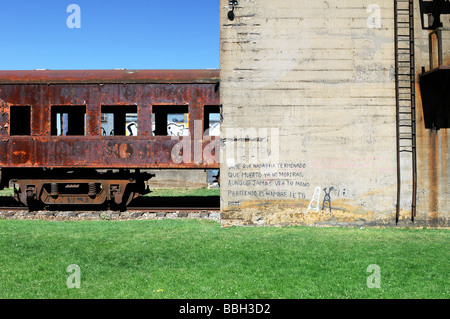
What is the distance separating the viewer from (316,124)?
30.9 ft

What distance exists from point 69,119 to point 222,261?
30.1ft

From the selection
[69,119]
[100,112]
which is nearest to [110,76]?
[100,112]

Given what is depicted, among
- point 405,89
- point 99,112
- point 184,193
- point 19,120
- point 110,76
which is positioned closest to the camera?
point 405,89

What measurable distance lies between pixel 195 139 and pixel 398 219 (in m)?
5.70

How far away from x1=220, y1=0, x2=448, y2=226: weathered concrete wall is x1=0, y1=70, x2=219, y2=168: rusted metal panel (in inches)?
84.8

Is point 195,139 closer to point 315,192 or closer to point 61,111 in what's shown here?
point 315,192

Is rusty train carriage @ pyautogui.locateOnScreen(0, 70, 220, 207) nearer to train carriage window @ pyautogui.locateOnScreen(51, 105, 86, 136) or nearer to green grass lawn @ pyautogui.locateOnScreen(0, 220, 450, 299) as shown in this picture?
train carriage window @ pyautogui.locateOnScreen(51, 105, 86, 136)

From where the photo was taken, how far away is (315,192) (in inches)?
372

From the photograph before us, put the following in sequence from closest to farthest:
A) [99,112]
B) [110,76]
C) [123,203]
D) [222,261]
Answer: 1. [222,261]
2. [99,112]
3. [110,76]
4. [123,203]

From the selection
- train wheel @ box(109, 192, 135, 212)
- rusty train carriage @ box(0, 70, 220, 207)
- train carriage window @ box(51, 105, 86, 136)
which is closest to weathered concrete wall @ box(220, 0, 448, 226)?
rusty train carriage @ box(0, 70, 220, 207)

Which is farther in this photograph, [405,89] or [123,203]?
[123,203]

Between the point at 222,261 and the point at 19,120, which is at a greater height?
the point at 19,120

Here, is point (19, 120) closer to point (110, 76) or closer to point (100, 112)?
point (100, 112)

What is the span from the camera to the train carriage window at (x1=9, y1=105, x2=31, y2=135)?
12.0m
